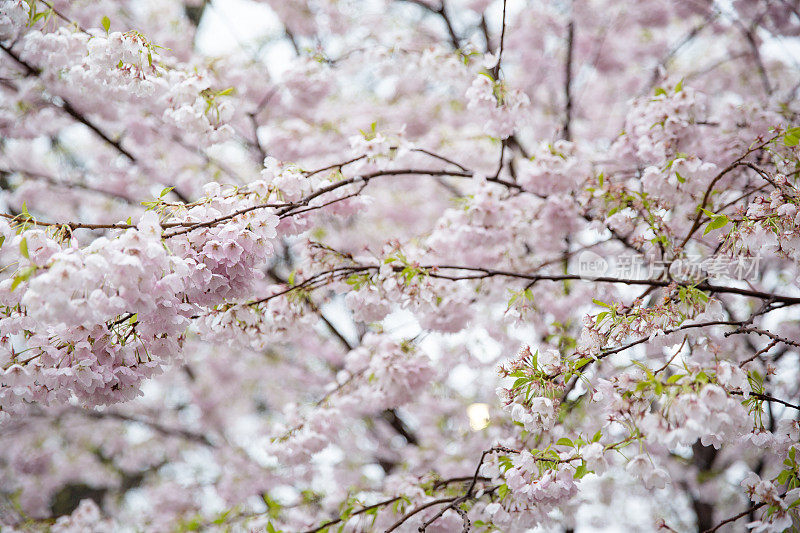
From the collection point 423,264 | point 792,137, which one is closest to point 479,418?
point 423,264

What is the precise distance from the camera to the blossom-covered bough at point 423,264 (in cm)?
170

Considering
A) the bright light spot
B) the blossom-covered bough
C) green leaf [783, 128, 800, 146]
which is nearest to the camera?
the blossom-covered bough

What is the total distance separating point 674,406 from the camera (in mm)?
1405

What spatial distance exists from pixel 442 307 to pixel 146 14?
449 centimetres

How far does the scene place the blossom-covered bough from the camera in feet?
5.57

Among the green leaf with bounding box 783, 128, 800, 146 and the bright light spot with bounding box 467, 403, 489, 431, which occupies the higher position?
the green leaf with bounding box 783, 128, 800, 146

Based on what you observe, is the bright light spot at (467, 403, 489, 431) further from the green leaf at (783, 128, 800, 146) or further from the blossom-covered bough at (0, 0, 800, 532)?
the green leaf at (783, 128, 800, 146)

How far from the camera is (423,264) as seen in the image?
2.69m

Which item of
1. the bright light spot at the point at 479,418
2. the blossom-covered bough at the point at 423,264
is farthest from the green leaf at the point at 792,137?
the bright light spot at the point at 479,418

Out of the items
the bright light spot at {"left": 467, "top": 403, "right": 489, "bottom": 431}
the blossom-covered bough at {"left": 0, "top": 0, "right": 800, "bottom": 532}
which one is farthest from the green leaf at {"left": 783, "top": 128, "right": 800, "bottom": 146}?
the bright light spot at {"left": 467, "top": 403, "right": 489, "bottom": 431}

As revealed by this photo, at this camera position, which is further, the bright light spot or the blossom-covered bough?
the bright light spot

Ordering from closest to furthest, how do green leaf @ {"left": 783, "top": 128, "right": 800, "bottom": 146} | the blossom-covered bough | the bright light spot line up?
the blossom-covered bough → green leaf @ {"left": 783, "top": 128, "right": 800, "bottom": 146} → the bright light spot

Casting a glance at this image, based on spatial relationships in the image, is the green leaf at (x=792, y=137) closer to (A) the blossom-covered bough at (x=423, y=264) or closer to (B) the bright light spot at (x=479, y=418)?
(A) the blossom-covered bough at (x=423, y=264)

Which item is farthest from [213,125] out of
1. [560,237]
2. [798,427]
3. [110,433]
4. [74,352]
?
[110,433]
